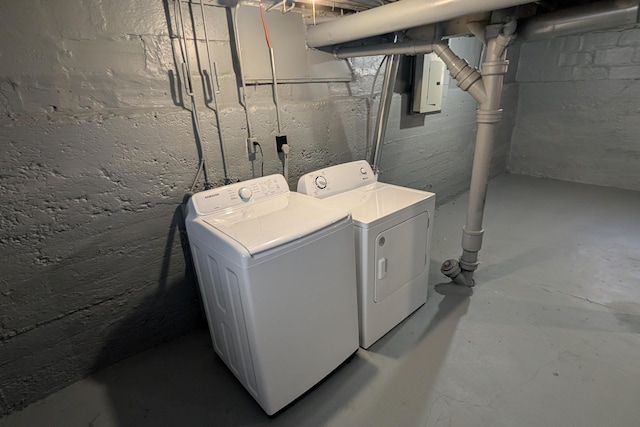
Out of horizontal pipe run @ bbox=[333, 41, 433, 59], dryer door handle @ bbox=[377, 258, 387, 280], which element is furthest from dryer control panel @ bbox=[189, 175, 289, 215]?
horizontal pipe run @ bbox=[333, 41, 433, 59]

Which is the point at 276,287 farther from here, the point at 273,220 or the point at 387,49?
the point at 387,49

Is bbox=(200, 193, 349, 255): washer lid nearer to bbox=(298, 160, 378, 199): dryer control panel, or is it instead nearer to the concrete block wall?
bbox=(298, 160, 378, 199): dryer control panel

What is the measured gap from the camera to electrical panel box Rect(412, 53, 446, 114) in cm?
273

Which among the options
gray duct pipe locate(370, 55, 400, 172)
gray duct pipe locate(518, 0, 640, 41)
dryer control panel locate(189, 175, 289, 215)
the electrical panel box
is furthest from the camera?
the electrical panel box

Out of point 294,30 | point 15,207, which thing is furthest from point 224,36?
point 15,207

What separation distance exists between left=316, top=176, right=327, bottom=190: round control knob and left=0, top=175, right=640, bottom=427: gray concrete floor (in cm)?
97

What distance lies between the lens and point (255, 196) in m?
1.76

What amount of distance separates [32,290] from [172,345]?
746 millimetres

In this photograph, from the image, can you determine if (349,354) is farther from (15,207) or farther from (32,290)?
(15,207)

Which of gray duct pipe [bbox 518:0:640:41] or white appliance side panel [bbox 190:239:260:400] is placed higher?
gray duct pipe [bbox 518:0:640:41]

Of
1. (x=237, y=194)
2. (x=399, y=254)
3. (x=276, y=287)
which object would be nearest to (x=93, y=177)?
(x=237, y=194)

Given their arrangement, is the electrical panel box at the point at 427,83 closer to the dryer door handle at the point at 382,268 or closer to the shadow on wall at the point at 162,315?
the dryer door handle at the point at 382,268

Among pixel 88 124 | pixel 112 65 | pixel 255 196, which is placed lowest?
pixel 255 196

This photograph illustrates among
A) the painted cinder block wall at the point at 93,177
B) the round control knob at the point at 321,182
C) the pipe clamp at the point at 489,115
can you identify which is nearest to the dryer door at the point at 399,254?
the round control knob at the point at 321,182
